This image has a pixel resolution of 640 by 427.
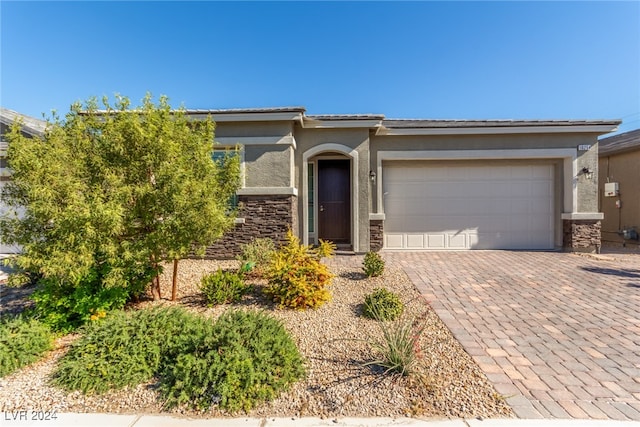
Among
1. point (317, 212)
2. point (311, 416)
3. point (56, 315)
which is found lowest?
point (311, 416)

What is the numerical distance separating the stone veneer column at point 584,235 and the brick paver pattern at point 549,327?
111 cm

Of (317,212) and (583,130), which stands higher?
(583,130)

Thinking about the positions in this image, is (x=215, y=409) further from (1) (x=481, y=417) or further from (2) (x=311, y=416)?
(1) (x=481, y=417)

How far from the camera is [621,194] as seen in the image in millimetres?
9375

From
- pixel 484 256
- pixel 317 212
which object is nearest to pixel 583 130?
pixel 484 256

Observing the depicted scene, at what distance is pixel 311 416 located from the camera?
2.12m

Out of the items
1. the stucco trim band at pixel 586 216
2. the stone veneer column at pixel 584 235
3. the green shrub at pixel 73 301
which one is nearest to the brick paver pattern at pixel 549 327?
the stone veneer column at pixel 584 235

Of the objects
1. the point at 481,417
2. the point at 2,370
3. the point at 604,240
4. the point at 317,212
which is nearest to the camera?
the point at 481,417

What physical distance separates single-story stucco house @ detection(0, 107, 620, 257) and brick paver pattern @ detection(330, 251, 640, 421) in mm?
1594

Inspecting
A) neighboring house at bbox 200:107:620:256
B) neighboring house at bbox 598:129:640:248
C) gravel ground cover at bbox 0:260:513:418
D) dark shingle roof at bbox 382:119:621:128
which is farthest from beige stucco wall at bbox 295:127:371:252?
neighboring house at bbox 598:129:640:248

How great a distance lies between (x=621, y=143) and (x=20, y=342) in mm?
15329

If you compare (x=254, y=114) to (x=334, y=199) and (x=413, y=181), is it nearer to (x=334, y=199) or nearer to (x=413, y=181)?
(x=334, y=199)

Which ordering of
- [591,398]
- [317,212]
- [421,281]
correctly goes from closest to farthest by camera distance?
[591,398], [421,281], [317,212]

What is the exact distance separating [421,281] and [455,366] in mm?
2571
